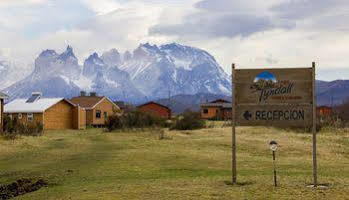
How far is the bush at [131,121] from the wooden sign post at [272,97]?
44.9 meters

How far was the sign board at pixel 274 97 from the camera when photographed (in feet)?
62.4

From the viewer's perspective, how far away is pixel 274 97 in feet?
63.1

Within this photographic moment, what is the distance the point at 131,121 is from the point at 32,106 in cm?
1740

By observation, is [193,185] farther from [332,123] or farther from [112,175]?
[332,123]

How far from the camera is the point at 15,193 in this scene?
19078 millimetres

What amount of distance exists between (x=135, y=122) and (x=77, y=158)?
36.3 m

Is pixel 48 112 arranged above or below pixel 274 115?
above

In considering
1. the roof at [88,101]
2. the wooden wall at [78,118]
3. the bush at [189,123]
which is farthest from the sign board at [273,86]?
the roof at [88,101]

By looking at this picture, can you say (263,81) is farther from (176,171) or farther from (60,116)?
(60,116)

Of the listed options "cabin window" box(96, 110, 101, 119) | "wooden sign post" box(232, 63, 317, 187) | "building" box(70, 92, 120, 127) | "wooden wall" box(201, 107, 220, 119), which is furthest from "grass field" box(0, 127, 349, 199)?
"wooden wall" box(201, 107, 220, 119)

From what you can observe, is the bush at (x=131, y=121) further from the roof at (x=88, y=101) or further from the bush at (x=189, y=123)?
the roof at (x=88, y=101)

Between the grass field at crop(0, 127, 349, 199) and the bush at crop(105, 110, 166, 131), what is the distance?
966 inches

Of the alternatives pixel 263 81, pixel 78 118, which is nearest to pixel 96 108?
pixel 78 118

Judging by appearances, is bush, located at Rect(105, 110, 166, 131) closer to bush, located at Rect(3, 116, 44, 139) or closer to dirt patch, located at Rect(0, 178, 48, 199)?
bush, located at Rect(3, 116, 44, 139)
